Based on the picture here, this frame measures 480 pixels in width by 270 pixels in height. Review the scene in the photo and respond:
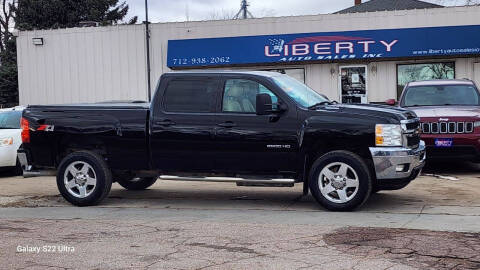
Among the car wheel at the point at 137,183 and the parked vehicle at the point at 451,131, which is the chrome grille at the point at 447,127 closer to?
the parked vehicle at the point at 451,131

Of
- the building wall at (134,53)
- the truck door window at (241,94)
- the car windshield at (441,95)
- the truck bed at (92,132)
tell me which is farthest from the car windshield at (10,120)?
the car windshield at (441,95)

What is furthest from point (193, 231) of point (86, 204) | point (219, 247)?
point (86, 204)

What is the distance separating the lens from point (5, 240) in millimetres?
6395

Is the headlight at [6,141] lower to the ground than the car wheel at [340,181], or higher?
higher

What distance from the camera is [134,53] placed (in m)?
22.0

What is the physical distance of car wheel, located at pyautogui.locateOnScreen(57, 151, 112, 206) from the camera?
847 cm

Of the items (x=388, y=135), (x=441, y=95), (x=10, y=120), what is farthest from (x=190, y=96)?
(x=10, y=120)

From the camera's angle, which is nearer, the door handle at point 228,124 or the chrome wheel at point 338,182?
the chrome wheel at point 338,182

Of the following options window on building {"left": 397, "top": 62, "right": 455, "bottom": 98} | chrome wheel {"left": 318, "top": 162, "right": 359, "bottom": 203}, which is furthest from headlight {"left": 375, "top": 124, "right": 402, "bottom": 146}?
window on building {"left": 397, "top": 62, "right": 455, "bottom": 98}

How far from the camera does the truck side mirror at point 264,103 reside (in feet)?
25.4

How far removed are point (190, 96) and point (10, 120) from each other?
684 cm

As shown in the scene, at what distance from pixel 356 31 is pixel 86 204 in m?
13.2

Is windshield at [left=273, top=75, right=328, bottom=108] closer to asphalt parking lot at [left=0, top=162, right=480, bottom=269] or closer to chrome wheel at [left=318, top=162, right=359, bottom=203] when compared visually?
chrome wheel at [left=318, top=162, right=359, bottom=203]

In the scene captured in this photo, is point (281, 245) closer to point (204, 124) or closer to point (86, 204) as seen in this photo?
point (204, 124)
